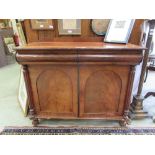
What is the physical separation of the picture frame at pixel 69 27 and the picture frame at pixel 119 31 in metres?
0.34

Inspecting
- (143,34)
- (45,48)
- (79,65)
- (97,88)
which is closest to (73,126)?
(97,88)

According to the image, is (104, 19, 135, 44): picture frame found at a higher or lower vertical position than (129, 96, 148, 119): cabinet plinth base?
higher

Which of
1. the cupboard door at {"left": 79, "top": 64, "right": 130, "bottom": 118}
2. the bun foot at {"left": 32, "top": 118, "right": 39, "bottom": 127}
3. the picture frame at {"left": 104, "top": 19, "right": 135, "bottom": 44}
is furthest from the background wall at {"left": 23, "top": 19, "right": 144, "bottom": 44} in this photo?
the bun foot at {"left": 32, "top": 118, "right": 39, "bottom": 127}

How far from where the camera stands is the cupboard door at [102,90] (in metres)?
1.50

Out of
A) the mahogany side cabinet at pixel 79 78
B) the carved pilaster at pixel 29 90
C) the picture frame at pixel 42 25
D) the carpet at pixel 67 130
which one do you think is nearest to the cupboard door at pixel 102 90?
the mahogany side cabinet at pixel 79 78

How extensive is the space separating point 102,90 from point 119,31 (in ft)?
2.15

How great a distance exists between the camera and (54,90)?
162 cm

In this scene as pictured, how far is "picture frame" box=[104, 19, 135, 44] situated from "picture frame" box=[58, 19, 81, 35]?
34cm

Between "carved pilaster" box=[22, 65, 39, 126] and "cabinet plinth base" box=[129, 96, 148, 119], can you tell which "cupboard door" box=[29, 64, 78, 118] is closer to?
"carved pilaster" box=[22, 65, 39, 126]

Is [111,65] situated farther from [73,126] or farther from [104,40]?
[73,126]

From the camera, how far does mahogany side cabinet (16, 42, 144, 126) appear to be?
4.63 feet

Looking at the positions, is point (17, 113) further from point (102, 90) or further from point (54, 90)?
point (102, 90)

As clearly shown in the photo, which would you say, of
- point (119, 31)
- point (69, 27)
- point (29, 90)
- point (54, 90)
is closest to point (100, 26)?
point (119, 31)

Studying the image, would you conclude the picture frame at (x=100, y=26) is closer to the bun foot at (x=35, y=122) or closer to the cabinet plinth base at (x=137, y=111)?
the cabinet plinth base at (x=137, y=111)
